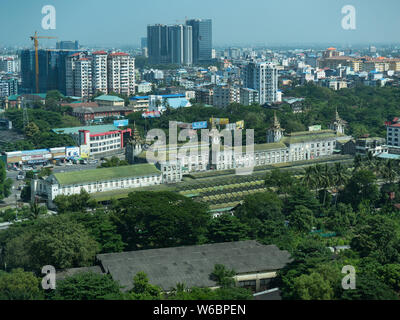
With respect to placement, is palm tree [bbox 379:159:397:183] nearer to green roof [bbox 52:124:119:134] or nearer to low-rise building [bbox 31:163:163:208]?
low-rise building [bbox 31:163:163:208]

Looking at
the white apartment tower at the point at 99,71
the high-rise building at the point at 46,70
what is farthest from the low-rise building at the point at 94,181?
the high-rise building at the point at 46,70

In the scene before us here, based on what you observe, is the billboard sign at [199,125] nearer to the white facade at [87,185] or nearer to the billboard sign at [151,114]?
the billboard sign at [151,114]

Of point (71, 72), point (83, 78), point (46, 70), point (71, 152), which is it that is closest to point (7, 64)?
point (46, 70)

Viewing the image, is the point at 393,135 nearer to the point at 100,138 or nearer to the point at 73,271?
the point at 100,138

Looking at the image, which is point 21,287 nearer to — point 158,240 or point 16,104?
point 158,240
